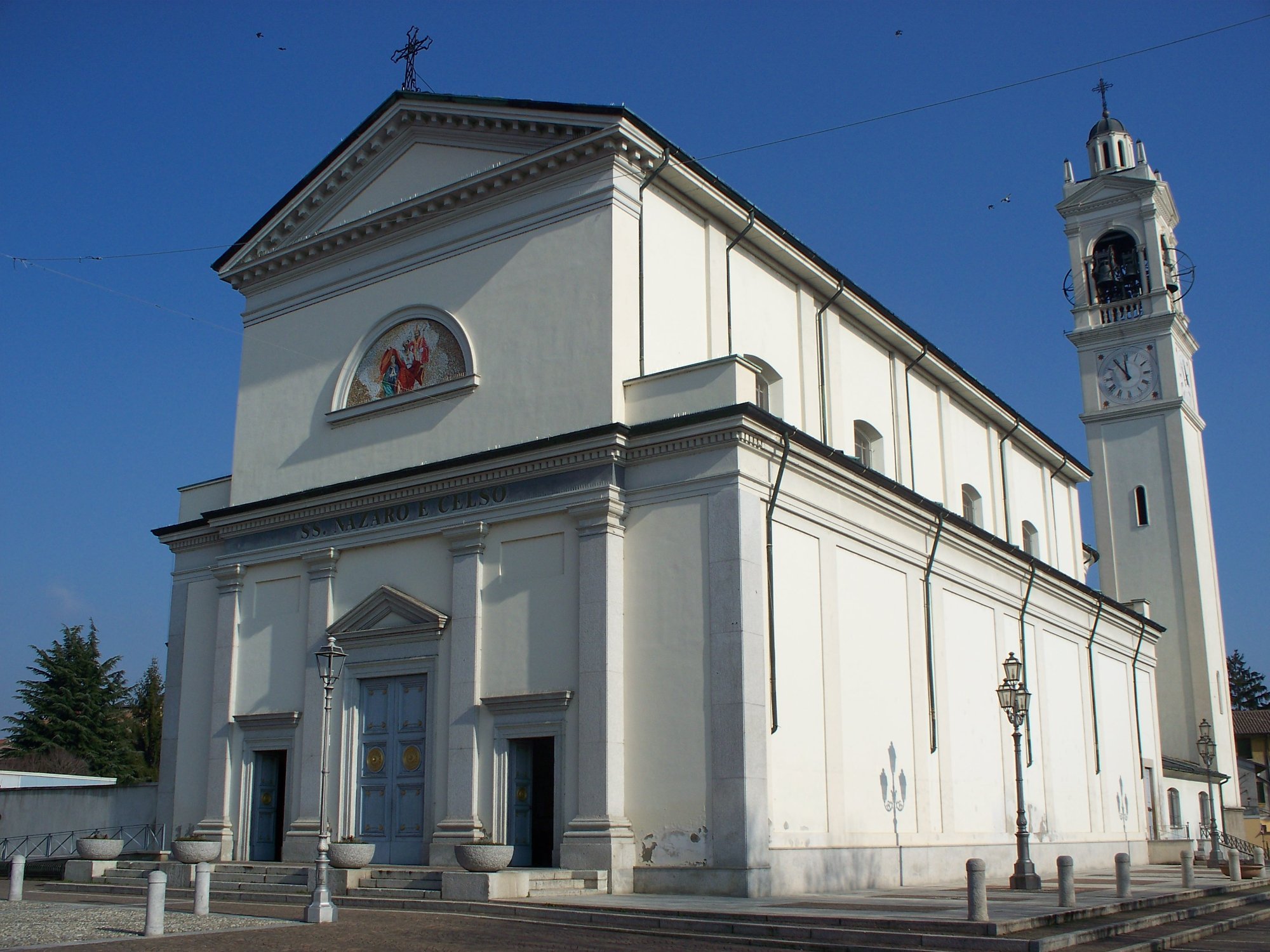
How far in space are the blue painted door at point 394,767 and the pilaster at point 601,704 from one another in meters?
3.67

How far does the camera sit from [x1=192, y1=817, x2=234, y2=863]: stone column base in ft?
75.6

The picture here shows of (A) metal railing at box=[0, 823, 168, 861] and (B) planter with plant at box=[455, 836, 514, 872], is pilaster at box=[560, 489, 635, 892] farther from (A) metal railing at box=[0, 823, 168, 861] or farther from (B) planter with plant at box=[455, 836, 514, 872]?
(A) metal railing at box=[0, 823, 168, 861]

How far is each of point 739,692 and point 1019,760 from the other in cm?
632

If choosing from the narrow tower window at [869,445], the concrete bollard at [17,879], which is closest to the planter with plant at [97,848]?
the concrete bollard at [17,879]

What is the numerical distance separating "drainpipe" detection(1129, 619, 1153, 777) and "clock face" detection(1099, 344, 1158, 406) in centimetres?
951

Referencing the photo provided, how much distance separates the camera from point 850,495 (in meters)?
22.3

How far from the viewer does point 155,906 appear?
45.8 ft

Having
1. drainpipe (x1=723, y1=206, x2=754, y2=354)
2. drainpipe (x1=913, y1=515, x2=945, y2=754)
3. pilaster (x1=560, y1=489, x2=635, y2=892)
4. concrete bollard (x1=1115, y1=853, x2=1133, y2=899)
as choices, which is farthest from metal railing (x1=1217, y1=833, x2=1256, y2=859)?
pilaster (x1=560, y1=489, x2=635, y2=892)

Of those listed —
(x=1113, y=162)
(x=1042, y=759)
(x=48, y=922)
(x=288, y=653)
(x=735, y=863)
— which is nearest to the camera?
(x=48, y=922)

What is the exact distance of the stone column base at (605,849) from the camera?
59.2 ft

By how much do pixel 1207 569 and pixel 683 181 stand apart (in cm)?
3012

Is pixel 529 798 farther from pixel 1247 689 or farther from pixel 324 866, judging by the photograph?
pixel 1247 689

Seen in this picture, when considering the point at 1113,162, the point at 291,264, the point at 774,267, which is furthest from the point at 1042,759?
the point at 1113,162

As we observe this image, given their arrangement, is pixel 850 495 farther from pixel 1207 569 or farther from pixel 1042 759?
pixel 1207 569
